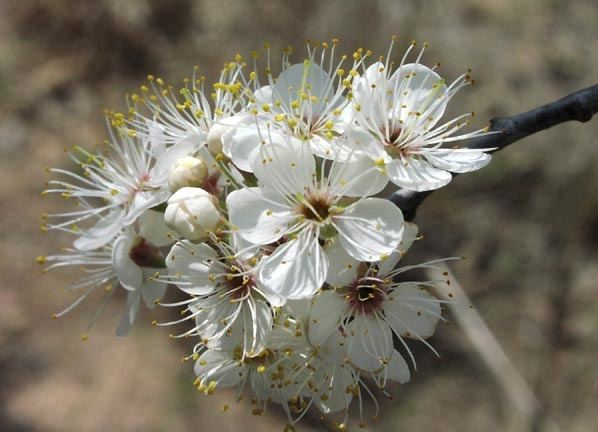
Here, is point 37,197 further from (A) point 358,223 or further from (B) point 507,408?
(A) point 358,223

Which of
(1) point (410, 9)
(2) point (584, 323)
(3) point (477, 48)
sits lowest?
(2) point (584, 323)

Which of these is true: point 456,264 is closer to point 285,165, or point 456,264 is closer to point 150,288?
point 150,288

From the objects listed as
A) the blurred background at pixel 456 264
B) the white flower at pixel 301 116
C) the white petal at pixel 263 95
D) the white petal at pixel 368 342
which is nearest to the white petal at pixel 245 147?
the white flower at pixel 301 116

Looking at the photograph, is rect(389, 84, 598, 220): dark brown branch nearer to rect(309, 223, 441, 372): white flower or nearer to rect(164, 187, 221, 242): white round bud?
rect(309, 223, 441, 372): white flower

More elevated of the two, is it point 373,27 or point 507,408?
point 373,27

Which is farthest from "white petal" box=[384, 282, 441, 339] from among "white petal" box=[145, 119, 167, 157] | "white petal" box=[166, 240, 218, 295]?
"white petal" box=[145, 119, 167, 157]

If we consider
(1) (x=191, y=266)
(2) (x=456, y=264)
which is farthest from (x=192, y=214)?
(2) (x=456, y=264)

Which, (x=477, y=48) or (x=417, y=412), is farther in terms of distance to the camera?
(x=477, y=48)

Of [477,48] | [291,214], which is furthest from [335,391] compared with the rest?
[477,48]
